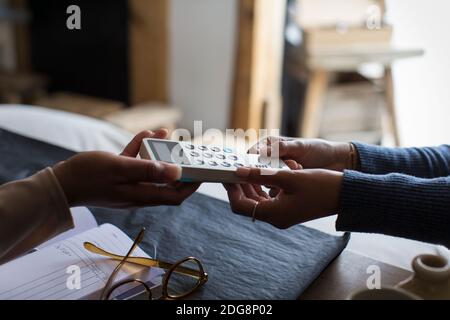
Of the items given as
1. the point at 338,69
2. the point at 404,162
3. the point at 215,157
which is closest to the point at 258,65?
the point at 338,69

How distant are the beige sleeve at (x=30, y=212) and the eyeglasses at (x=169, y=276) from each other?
73 millimetres

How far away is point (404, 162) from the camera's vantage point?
779 millimetres

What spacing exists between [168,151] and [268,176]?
0.13 meters

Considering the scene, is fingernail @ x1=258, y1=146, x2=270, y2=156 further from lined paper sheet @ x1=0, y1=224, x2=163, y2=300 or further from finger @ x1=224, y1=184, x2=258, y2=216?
lined paper sheet @ x1=0, y1=224, x2=163, y2=300

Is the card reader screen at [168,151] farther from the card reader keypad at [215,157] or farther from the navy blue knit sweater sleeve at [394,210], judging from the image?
the navy blue knit sweater sleeve at [394,210]

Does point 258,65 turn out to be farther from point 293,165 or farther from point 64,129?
point 293,165

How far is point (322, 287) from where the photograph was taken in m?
0.61

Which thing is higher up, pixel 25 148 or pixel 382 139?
pixel 25 148

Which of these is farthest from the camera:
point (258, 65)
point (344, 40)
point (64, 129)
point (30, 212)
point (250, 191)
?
point (258, 65)

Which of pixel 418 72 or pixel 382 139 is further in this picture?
pixel 382 139

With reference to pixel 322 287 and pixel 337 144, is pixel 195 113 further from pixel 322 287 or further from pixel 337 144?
pixel 322 287
